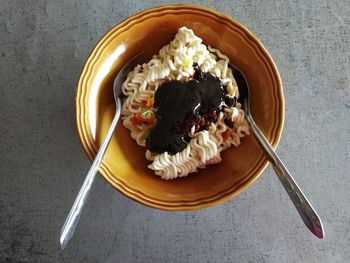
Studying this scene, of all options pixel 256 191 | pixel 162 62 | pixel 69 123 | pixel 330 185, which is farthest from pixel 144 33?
pixel 330 185

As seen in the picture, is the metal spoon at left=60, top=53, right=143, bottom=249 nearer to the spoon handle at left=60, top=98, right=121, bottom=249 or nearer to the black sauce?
the spoon handle at left=60, top=98, right=121, bottom=249

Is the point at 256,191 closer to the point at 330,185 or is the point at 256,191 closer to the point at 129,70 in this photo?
the point at 330,185

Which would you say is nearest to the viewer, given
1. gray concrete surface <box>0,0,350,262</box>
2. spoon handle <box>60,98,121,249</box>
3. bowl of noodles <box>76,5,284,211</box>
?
spoon handle <box>60,98,121,249</box>

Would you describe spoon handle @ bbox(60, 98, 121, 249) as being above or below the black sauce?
Answer: below

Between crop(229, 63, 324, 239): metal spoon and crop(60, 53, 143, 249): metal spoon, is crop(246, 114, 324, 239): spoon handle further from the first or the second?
crop(60, 53, 143, 249): metal spoon

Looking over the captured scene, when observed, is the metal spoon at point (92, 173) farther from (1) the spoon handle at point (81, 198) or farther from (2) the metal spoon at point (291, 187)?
(2) the metal spoon at point (291, 187)

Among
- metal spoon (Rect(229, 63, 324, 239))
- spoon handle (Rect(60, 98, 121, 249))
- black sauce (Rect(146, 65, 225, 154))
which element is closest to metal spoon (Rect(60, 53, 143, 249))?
spoon handle (Rect(60, 98, 121, 249))

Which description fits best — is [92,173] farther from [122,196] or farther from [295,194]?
[295,194]

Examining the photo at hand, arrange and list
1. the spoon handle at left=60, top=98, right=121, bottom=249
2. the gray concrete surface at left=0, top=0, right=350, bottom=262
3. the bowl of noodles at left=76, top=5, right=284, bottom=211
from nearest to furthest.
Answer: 1. the spoon handle at left=60, top=98, right=121, bottom=249
2. the bowl of noodles at left=76, top=5, right=284, bottom=211
3. the gray concrete surface at left=0, top=0, right=350, bottom=262

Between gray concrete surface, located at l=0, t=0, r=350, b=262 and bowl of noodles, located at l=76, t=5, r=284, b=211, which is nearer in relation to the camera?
bowl of noodles, located at l=76, t=5, r=284, b=211
